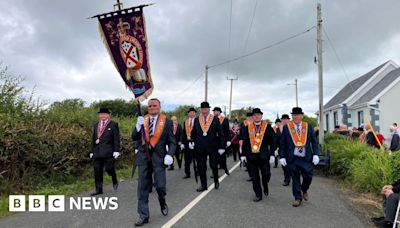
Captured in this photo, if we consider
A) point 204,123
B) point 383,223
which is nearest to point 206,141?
point 204,123

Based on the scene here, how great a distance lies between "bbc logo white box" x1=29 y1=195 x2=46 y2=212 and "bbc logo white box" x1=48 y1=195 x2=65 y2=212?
0.12 metres

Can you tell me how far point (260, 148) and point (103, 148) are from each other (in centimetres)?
→ 355

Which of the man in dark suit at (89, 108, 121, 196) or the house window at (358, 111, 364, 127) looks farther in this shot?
the house window at (358, 111, 364, 127)

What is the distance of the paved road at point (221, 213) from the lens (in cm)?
555

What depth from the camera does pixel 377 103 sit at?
67.6ft

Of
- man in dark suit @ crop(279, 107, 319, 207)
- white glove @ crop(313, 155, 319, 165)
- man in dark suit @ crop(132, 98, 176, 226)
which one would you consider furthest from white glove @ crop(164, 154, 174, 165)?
white glove @ crop(313, 155, 319, 165)

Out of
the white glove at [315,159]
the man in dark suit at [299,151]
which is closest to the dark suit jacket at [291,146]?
the man in dark suit at [299,151]

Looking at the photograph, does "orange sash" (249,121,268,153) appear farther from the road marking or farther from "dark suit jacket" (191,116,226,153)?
the road marking

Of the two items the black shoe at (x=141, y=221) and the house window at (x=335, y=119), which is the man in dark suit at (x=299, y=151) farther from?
the house window at (x=335, y=119)

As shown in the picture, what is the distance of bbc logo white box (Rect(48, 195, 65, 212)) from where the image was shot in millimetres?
6749

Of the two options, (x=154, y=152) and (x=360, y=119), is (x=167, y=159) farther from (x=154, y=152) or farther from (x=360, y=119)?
(x=360, y=119)

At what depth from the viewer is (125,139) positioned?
14109mm

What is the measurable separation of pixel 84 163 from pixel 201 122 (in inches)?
165

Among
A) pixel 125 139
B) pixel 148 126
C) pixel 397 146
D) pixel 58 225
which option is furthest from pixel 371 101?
pixel 58 225
